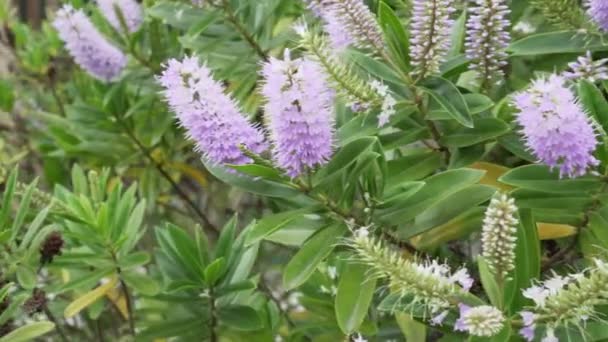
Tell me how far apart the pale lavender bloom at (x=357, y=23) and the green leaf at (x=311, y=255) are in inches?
8.3

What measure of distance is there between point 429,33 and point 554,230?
0.31m

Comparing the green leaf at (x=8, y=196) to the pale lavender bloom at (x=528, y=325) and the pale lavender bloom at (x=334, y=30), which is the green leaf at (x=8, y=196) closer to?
the pale lavender bloom at (x=334, y=30)

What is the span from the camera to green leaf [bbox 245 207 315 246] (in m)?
0.95

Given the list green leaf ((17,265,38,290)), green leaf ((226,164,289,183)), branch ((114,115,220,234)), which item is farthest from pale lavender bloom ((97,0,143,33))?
green leaf ((226,164,289,183))

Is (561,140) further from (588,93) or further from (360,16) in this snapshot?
(360,16)

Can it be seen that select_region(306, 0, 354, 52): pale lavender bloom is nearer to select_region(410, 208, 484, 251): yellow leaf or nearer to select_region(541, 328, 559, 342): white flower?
select_region(410, 208, 484, 251): yellow leaf

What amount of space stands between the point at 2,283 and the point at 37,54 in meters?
1.00

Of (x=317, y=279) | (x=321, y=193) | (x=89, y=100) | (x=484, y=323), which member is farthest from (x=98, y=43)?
(x=484, y=323)

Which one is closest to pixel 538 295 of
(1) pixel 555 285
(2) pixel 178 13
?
(1) pixel 555 285

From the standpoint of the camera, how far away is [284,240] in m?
1.10

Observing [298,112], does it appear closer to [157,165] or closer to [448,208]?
[448,208]

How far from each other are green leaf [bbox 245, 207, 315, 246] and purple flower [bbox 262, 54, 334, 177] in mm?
69

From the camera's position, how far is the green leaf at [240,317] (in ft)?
3.97

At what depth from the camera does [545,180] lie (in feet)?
3.13
